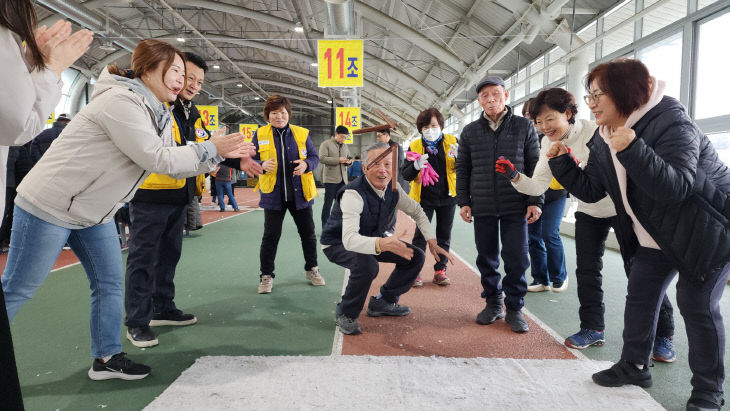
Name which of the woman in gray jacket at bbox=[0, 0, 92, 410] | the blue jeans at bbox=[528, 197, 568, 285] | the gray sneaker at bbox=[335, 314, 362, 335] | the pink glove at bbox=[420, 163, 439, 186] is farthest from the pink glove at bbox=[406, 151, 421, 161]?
the woman in gray jacket at bbox=[0, 0, 92, 410]

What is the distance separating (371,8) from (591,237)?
1102 centimetres

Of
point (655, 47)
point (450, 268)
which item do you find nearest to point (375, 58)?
point (655, 47)

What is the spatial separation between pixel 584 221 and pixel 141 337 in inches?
119

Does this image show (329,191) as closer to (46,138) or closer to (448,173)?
(448,173)

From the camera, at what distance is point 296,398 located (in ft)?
6.23

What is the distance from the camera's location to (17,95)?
1.01 meters

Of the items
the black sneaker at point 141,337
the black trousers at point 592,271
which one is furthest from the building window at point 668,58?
the black sneaker at point 141,337

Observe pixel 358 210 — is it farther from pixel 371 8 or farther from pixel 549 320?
pixel 371 8

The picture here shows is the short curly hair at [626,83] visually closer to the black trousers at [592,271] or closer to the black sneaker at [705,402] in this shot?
the black trousers at [592,271]

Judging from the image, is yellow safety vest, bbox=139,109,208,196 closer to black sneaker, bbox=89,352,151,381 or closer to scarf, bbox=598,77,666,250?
black sneaker, bbox=89,352,151,381

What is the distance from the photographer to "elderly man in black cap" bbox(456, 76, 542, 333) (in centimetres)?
290

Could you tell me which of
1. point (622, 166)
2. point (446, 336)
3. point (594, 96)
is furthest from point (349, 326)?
point (594, 96)

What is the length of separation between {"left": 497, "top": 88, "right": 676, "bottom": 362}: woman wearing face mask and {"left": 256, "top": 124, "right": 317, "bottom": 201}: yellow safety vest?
6.18 ft

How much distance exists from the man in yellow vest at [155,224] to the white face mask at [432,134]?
2029mm
